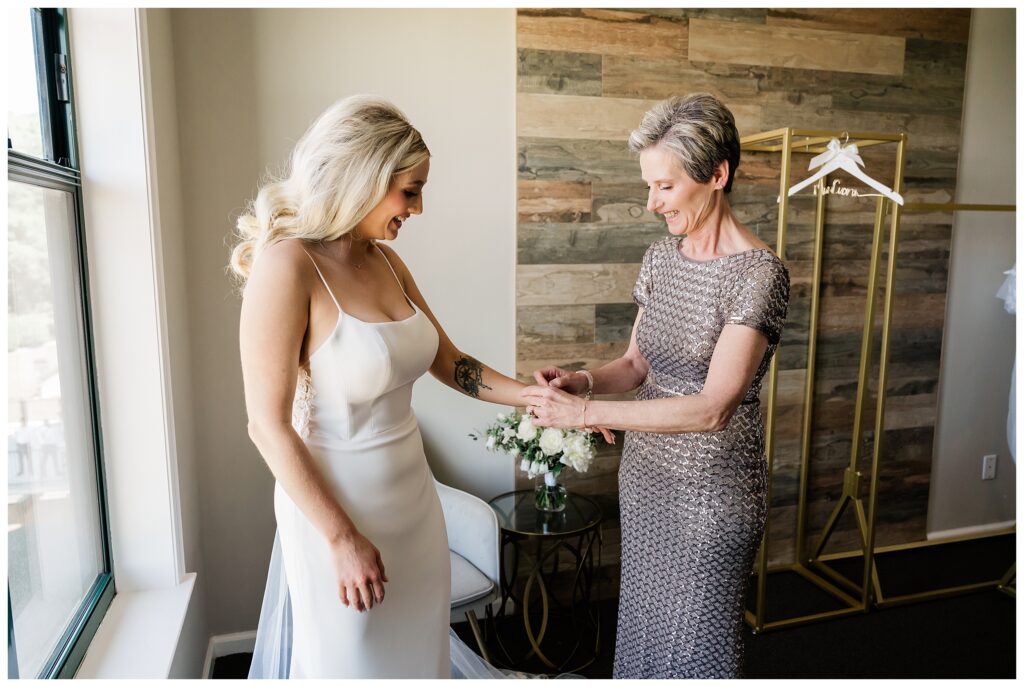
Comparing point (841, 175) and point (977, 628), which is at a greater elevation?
point (841, 175)

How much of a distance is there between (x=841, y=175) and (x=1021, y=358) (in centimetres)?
164

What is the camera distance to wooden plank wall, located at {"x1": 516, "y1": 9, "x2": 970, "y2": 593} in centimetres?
290

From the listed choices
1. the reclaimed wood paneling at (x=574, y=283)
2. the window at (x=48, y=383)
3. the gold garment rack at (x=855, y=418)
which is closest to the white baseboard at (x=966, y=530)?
the gold garment rack at (x=855, y=418)

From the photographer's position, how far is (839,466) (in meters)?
3.56

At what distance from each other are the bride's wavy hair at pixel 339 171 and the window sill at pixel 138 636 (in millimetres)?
1058

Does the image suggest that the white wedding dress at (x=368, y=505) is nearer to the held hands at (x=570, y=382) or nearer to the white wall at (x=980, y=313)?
the held hands at (x=570, y=382)

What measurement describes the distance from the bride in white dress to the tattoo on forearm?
388 mm

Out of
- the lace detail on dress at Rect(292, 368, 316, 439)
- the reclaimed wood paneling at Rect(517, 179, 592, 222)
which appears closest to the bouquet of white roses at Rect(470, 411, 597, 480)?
the reclaimed wood paneling at Rect(517, 179, 592, 222)

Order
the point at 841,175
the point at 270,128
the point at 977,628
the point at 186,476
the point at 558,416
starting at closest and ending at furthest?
the point at 558,416 < the point at 186,476 < the point at 270,128 < the point at 977,628 < the point at 841,175

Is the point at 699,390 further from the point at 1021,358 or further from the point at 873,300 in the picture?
the point at 873,300

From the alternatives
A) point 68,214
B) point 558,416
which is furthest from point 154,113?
point 558,416

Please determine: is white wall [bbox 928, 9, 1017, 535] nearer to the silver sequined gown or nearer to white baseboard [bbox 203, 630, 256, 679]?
the silver sequined gown

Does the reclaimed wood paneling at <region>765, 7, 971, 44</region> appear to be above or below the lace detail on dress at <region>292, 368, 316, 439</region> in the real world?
above

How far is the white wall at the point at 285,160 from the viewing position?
254cm
